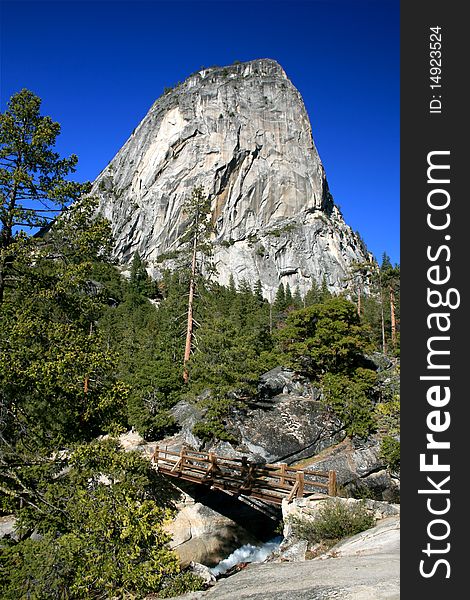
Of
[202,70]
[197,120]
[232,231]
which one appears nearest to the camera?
[232,231]

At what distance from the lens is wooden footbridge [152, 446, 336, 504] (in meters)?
13.0

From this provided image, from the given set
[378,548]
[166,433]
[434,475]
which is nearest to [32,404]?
[434,475]

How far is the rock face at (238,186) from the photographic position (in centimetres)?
11225

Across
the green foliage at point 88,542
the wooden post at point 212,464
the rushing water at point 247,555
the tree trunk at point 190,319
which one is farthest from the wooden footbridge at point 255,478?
the tree trunk at point 190,319

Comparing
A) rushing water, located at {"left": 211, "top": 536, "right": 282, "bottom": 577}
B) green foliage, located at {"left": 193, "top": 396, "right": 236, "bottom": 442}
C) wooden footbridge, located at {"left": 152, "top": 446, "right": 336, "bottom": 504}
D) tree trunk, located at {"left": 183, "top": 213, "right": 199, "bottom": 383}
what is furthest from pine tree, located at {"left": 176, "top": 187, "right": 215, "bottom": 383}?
rushing water, located at {"left": 211, "top": 536, "right": 282, "bottom": 577}

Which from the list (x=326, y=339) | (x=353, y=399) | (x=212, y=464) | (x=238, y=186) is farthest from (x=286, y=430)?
(x=238, y=186)

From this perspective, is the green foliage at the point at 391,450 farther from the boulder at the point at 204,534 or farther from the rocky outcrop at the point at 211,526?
the boulder at the point at 204,534

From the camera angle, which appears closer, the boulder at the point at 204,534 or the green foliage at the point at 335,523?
the green foliage at the point at 335,523

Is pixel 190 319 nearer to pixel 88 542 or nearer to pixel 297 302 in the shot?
pixel 88 542

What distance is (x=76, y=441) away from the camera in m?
7.92

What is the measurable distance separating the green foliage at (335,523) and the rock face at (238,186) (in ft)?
311

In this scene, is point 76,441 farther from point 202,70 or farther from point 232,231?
point 202,70

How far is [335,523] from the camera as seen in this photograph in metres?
10.9

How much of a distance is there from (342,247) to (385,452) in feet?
361
